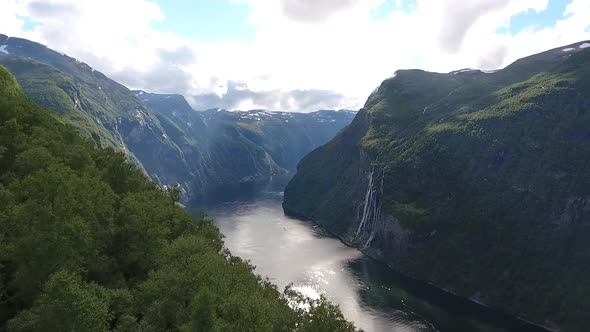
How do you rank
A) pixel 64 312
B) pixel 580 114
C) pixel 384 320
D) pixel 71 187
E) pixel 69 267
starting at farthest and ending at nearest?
pixel 580 114 < pixel 384 320 < pixel 71 187 < pixel 69 267 < pixel 64 312

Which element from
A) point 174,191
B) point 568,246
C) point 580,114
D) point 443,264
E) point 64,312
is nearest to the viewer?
point 64,312

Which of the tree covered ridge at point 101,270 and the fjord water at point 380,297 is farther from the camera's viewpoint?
the fjord water at point 380,297

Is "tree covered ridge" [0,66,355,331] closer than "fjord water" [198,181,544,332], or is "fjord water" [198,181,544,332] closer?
"tree covered ridge" [0,66,355,331]

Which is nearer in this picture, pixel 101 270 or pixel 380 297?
pixel 101 270

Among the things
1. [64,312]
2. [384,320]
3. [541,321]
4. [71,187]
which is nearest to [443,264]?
[541,321]

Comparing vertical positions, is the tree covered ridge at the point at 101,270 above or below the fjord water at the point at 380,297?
above

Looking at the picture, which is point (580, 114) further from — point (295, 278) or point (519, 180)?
point (295, 278)

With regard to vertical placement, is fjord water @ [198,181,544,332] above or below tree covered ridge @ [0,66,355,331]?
below

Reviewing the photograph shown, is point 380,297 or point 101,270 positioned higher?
point 101,270
